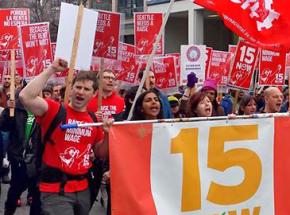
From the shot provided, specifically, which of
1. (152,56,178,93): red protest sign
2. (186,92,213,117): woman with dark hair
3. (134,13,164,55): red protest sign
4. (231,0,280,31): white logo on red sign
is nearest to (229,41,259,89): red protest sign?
(134,13,164,55): red protest sign

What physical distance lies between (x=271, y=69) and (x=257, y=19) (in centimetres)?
609

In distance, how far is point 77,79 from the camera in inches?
188

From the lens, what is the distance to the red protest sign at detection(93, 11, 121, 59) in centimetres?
691

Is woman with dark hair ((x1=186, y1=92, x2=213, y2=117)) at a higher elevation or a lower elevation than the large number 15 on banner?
higher

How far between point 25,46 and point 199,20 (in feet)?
88.7

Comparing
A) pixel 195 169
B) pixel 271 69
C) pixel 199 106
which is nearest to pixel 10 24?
pixel 271 69

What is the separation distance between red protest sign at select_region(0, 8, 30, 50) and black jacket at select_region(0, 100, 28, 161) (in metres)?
2.85

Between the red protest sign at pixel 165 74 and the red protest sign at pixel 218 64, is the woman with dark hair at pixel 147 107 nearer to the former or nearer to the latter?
the red protest sign at pixel 165 74

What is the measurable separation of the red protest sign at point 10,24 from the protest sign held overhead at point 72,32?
4345 millimetres

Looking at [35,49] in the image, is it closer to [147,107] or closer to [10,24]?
[10,24]

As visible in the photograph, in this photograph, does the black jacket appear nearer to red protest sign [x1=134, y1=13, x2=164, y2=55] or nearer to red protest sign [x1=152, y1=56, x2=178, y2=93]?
red protest sign [x1=134, y1=13, x2=164, y2=55]

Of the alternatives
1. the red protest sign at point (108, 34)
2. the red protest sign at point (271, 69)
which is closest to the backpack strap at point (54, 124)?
the red protest sign at point (108, 34)

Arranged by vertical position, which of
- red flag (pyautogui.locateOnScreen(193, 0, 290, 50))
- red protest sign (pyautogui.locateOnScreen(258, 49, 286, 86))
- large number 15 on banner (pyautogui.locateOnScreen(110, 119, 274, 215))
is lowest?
large number 15 on banner (pyautogui.locateOnScreen(110, 119, 274, 215))

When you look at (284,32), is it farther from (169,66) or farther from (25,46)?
(169,66)
